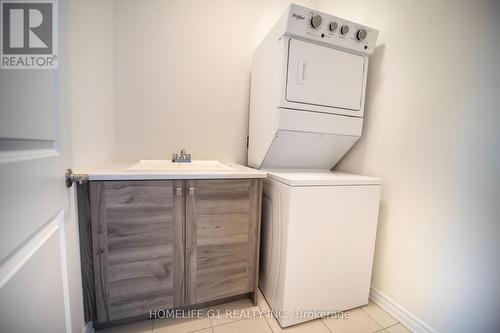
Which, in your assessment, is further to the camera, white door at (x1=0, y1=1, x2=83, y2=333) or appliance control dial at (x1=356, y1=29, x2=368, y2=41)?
appliance control dial at (x1=356, y1=29, x2=368, y2=41)

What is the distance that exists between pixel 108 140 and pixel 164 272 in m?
1.10

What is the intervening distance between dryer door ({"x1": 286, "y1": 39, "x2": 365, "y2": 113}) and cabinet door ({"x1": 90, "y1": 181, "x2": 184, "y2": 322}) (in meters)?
1.04

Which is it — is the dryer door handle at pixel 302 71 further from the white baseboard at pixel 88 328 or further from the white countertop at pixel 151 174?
the white baseboard at pixel 88 328

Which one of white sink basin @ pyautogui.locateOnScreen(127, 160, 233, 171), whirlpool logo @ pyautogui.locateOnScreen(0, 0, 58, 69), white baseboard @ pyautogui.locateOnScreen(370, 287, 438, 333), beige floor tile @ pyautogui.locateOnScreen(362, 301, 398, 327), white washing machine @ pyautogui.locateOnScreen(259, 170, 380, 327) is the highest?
whirlpool logo @ pyautogui.locateOnScreen(0, 0, 58, 69)

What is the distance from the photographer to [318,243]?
1320 millimetres

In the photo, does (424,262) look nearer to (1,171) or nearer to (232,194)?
(232,194)

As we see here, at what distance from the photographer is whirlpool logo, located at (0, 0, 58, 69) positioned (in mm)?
514

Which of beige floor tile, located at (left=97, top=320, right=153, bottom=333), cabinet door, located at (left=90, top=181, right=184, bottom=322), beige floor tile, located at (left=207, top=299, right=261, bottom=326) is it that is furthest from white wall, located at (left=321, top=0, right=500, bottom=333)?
beige floor tile, located at (left=97, top=320, right=153, bottom=333)

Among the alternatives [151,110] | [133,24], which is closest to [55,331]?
[151,110]

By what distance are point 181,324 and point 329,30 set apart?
87.4 inches

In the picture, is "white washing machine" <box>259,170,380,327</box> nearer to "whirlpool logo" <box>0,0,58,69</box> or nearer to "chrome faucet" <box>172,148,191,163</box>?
"chrome faucet" <box>172,148,191,163</box>

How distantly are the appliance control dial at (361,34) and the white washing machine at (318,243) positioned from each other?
1.02 meters

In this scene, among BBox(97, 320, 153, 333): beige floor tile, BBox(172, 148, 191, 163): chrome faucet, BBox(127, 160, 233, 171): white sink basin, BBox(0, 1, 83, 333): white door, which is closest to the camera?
BBox(0, 1, 83, 333): white door

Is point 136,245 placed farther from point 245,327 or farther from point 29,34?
point 29,34
